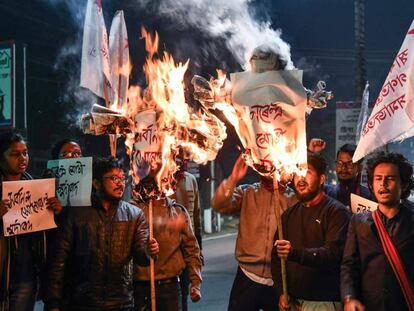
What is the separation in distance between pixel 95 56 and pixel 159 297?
2.74m

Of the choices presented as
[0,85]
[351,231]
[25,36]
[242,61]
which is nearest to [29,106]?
[25,36]

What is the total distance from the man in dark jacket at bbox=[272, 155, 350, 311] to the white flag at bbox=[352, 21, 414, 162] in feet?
1.58

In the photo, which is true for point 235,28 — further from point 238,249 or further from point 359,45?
point 359,45

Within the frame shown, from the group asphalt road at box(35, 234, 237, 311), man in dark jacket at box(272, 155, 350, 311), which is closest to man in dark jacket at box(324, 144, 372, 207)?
man in dark jacket at box(272, 155, 350, 311)

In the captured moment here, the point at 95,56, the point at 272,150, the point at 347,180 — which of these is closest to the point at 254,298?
the point at 272,150

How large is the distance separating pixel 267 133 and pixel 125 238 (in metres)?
1.51

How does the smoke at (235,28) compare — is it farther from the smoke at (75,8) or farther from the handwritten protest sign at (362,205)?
the smoke at (75,8)

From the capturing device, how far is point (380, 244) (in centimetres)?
425

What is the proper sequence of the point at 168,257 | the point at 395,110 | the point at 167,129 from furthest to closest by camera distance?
the point at 168,257
the point at 167,129
the point at 395,110

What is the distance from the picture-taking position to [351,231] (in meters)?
4.50

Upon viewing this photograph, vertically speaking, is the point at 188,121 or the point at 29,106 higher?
the point at 29,106

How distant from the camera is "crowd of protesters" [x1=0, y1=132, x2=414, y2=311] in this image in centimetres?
432

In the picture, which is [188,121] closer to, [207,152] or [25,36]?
[207,152]

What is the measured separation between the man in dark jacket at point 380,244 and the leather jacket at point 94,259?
173 centimetres
